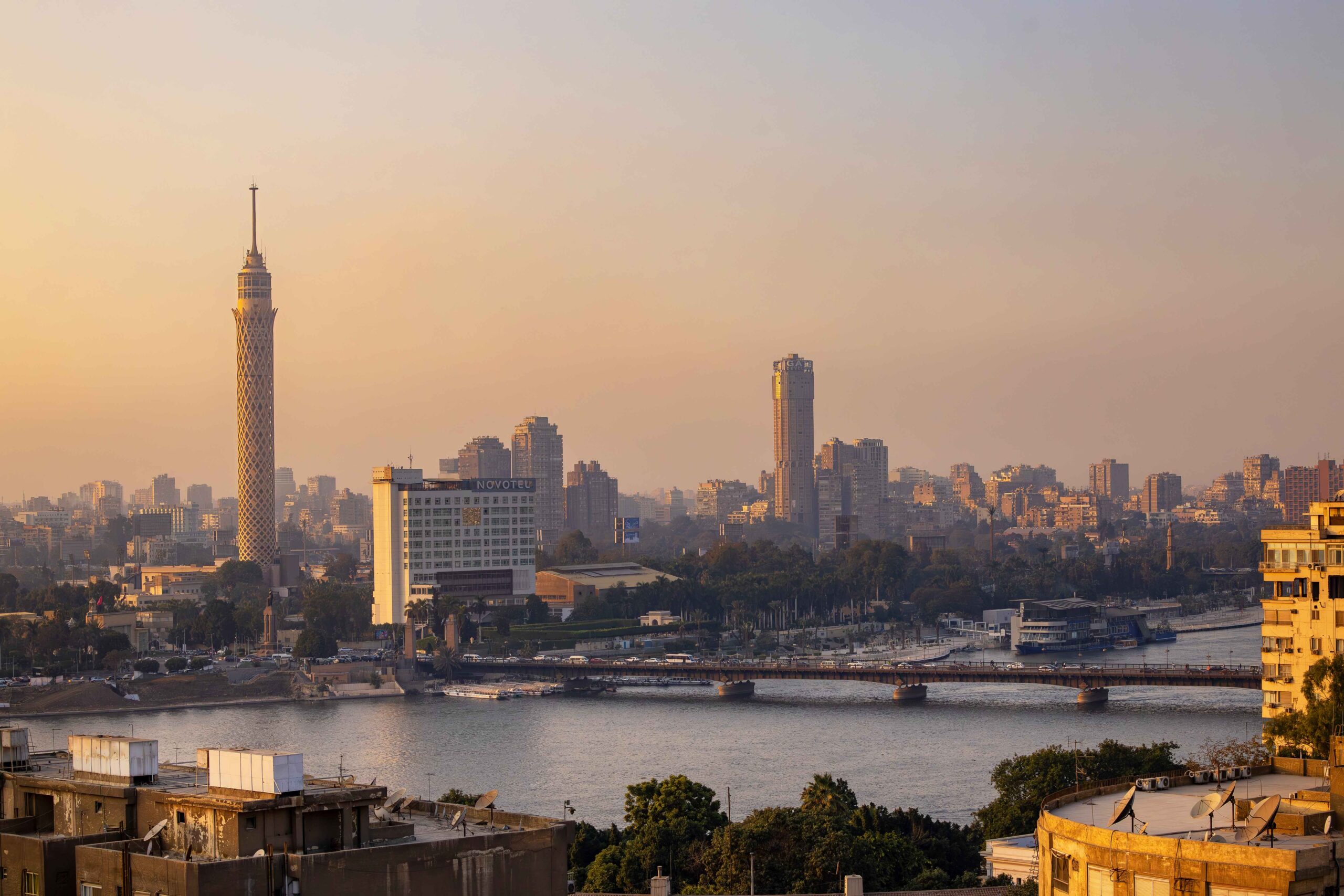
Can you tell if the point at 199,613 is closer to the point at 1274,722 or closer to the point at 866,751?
the point at 866,751

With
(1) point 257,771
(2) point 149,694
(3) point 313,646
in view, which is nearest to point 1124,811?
(1) point 257,771

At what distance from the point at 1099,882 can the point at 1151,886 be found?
0.25 m

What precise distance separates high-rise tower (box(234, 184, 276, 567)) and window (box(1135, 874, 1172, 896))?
2673 inches

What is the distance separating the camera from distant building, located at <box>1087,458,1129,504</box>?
152 meters

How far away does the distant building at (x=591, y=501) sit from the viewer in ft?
368

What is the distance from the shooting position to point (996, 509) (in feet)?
457

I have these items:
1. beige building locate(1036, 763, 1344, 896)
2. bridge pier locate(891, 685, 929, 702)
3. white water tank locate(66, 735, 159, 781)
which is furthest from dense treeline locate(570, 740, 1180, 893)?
bridge pier locate(891, 685, 929, 702)

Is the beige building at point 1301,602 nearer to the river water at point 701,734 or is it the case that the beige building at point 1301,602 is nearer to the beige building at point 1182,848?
the river water at point 701,734

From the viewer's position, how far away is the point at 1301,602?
15430 millimetres

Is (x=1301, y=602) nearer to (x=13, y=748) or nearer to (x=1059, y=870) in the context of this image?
(x=1059, y=870)

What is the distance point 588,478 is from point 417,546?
Answer: 59.6 metres

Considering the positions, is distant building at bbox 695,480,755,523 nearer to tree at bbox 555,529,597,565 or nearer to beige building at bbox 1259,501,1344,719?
tree at bbox 555,529,597,565

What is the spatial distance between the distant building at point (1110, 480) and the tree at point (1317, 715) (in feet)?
466

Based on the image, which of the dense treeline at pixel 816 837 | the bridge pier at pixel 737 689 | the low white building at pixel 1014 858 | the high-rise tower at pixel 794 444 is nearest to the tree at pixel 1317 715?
the low white building at pixel 1014 858
